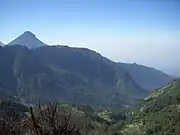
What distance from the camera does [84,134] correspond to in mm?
9648

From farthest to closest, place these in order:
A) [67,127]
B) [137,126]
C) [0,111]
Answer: [137,126], [0,111], [67,127]

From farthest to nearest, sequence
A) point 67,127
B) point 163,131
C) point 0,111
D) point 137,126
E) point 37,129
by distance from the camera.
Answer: point 137,126, point 163,131, point 0,111, point 67,127, point 37,129

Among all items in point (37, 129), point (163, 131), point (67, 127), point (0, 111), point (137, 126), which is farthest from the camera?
point (137, 126)

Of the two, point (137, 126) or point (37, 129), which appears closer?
point (37, 129)

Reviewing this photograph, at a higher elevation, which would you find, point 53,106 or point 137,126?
point 53,106

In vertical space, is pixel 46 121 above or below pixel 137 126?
above

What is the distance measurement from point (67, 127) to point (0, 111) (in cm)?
244

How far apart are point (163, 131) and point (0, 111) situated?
167734 millimetres

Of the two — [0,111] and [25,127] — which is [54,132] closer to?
[25,127]

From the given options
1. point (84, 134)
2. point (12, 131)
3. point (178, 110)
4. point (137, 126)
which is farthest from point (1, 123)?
point (178, 110)

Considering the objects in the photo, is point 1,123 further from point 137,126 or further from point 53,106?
point 137,126

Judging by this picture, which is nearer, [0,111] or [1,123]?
[1,123]

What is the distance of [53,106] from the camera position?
29.8ft

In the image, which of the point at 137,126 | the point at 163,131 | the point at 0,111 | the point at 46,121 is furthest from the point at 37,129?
the point at 137,126
